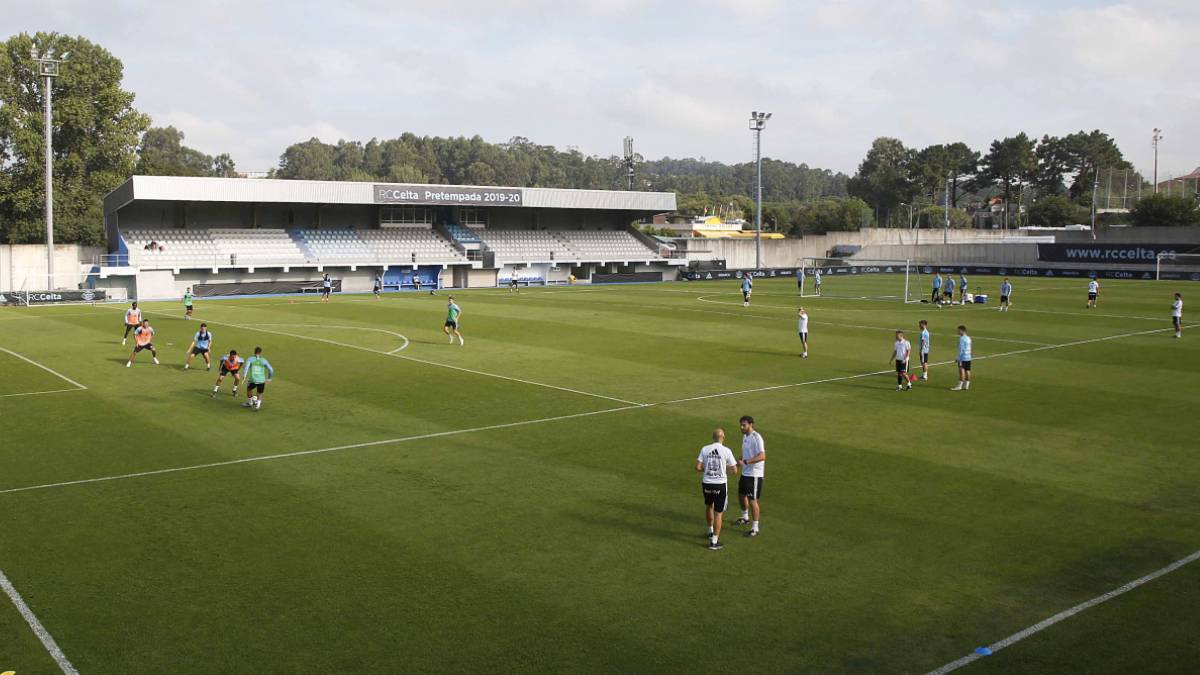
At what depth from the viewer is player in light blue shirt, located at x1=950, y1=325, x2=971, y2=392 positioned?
2562cm

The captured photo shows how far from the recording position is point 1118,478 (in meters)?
16.8

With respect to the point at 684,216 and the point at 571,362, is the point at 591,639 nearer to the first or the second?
the point at 571,362

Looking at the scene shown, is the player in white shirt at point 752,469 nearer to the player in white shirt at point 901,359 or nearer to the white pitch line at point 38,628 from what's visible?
the white pitch line at point 38,628

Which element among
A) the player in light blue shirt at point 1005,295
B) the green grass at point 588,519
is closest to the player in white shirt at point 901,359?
the green grass at point 588,519

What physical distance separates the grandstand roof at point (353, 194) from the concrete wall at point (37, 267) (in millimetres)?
5126

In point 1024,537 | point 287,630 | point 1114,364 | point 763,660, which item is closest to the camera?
point 763,660

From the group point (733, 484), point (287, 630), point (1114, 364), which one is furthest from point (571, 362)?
point (287, 630)

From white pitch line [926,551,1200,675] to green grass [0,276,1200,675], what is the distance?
4.7 inches

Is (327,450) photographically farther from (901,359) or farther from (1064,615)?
(901,359)

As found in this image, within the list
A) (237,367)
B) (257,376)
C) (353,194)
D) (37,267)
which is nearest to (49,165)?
(37,267)

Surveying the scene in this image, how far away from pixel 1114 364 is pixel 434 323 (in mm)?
28464

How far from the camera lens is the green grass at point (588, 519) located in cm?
1019

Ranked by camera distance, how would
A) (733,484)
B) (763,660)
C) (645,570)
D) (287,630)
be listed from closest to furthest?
(763,660)
(287,630)
(645,570)
(733,484)

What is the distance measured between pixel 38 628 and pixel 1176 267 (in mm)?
88361
